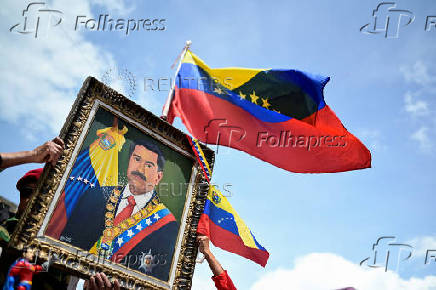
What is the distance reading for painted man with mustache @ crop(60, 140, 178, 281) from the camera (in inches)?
108

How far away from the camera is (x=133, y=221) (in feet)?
10.1

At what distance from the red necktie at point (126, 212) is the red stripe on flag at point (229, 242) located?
847 mm

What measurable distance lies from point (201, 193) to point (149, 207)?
0.67 metres

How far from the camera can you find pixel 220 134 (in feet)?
15.7

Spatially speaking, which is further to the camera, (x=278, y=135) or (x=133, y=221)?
(x=278, y=135)

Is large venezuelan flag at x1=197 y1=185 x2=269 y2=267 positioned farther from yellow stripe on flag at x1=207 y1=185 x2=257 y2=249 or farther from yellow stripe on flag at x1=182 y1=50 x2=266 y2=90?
yellow stripe on flag at x1=182 y1=50 x2=266 y2=90

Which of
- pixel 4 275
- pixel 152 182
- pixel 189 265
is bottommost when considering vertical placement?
pixel 4 275

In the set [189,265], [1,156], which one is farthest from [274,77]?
[1,156]

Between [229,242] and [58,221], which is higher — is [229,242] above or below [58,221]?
above

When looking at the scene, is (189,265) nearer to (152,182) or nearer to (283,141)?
(152,182)

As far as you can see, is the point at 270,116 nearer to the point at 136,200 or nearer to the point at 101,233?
the point at 136,200

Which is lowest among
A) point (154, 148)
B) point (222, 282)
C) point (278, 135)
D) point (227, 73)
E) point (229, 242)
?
point (222, 282)

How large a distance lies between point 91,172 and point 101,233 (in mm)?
546

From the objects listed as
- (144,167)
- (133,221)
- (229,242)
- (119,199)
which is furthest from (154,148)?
(229,242)
